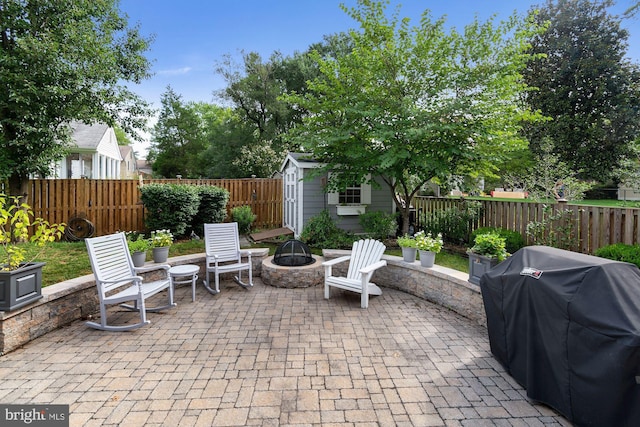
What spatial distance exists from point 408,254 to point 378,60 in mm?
4179

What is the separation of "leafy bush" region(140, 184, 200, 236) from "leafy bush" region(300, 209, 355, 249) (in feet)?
9.80

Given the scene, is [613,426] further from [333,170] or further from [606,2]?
[606,2]

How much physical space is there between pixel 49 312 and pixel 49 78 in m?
5.86

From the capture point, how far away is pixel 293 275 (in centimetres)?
522

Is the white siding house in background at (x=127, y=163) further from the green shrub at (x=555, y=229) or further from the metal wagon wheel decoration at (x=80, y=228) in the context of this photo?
the green shrub at (x=555, y=229)

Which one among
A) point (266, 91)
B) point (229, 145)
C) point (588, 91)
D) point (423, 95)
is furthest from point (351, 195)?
point (588, 91)

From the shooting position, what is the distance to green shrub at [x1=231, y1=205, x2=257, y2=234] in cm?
966

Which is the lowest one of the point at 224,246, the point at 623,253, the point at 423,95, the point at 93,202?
the point at 224,246

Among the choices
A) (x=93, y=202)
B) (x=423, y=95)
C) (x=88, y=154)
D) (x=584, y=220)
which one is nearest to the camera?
(x=584, y=220)

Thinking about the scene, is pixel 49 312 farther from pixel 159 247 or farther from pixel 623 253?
pixel 623 253

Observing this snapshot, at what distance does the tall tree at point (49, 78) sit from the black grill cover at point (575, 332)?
8780 mm

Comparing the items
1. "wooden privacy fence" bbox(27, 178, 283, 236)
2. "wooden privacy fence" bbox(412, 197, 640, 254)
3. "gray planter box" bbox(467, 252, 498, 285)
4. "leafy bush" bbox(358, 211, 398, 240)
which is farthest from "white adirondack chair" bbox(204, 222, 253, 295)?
"wooden privacy fence" bbox(412, 197, 640, 254)

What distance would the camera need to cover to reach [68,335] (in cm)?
343

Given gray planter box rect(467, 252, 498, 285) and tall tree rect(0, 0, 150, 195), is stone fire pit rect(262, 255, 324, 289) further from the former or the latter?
tall tree rect(0, 0, 150, 195)
